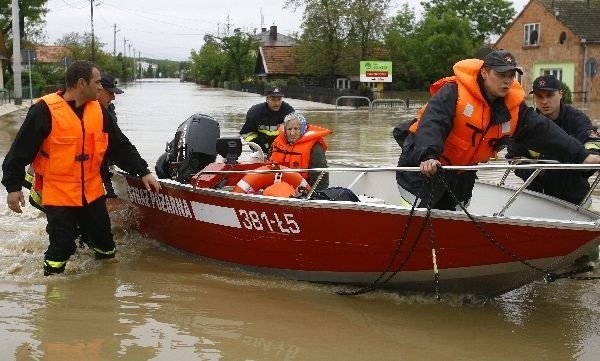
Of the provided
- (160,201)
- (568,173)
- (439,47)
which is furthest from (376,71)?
(568,173)

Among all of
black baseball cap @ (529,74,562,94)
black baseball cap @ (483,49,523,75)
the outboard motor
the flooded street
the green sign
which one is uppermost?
the green sign

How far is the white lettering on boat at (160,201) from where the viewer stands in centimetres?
631

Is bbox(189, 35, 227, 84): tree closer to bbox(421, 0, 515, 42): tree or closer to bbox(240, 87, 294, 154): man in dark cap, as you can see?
bbox(421, 0, 515, 42): tree

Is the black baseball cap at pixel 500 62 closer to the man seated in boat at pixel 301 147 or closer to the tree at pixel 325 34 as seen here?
the man seated in boat at pixel 301 147

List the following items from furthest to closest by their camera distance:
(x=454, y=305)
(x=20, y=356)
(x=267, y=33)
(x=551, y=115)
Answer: (x=267, y=33)
(x=551, y=115)
(x=454, y=305)
(x=20, y=356)

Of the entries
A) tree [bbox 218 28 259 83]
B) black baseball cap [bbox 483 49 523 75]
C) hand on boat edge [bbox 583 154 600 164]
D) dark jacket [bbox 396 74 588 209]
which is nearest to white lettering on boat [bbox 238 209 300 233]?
dark jacket [bbox 396 74 588 209]

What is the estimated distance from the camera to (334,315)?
522cm

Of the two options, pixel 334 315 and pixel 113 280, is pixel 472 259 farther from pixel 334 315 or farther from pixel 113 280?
pixel 113 280

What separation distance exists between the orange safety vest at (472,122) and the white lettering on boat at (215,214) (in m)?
1.60

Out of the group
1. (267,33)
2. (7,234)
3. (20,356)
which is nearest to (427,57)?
(7,234)

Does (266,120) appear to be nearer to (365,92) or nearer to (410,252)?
(410,252)

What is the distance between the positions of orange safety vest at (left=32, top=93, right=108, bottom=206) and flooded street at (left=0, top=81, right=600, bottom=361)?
0.78 meters

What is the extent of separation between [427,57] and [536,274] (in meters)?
43.0

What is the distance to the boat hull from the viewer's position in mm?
4746
